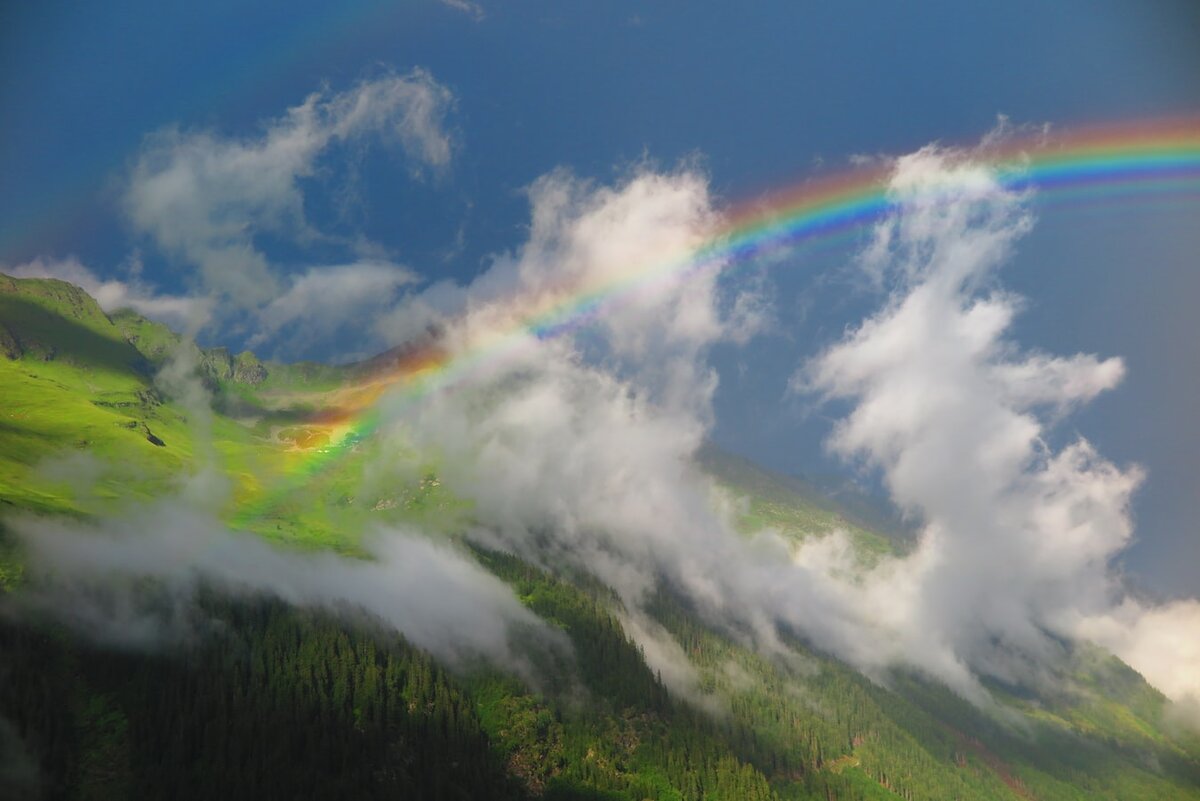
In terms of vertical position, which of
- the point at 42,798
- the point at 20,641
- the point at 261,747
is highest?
the point at 20,641

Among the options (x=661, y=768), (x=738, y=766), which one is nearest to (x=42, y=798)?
(x=661, y=768)

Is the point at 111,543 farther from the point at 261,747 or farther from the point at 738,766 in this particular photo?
the point at 738,766

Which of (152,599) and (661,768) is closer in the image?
(152,599)

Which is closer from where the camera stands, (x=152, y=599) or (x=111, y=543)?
(x=152, y=599)

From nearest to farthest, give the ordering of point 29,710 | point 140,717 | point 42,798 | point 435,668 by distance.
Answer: point 42,798 < point 29,710 < point 140,717 < point 435,668

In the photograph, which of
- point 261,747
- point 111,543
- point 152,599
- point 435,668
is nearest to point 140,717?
point 261,747

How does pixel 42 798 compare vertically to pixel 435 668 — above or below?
below

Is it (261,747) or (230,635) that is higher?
(230,635)

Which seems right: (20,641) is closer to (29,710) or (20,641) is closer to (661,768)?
(29,710)

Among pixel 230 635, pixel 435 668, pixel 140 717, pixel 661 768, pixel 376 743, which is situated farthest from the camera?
pixel 435 668
